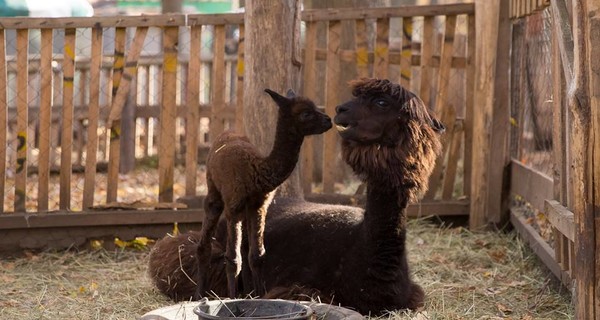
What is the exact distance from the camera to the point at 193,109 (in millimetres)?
9188

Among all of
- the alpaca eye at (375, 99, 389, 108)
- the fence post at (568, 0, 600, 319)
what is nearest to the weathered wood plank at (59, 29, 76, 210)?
the alpaca eye at (375, 99, 389, 108)

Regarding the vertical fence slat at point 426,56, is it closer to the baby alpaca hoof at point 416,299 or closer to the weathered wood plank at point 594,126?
the baby alpaca hoof at point 416,299

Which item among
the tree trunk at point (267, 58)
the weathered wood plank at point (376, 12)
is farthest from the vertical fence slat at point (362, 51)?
the tree trunk at point (267, 58)

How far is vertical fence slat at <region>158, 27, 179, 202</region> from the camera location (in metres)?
9.04

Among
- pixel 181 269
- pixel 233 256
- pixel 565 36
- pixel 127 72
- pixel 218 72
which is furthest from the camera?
pixel 218 72

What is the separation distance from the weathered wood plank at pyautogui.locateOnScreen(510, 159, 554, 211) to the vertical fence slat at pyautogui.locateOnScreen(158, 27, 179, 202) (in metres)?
3.31

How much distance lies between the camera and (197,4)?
2595 centimetres

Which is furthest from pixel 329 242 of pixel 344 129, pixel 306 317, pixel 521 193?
pixel 521 193

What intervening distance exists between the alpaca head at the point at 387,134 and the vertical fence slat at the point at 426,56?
349 cm

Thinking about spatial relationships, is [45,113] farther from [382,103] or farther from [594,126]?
[594,126]

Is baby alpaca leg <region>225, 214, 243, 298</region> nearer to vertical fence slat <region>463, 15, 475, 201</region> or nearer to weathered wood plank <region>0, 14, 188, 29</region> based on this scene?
weathered wood plank <region>0, 14, 188, 29</region>

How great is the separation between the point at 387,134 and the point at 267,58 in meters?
1.87

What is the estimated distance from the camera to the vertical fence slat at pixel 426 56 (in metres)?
9.30

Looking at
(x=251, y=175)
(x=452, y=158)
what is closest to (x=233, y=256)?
(x=251, y=175)
